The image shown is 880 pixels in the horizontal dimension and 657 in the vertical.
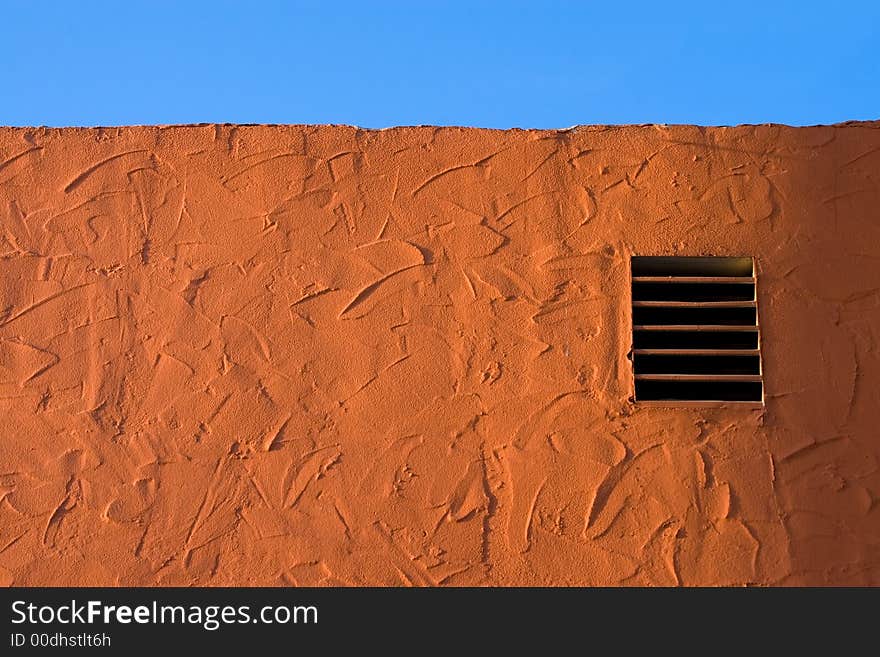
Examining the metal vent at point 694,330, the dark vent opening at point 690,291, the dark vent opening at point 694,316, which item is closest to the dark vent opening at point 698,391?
the metal vent at point 694,330

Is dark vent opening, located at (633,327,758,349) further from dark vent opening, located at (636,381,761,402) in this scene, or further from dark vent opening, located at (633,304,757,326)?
dark vent opening, located at (636,381,761,402)

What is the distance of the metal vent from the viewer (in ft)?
16.1

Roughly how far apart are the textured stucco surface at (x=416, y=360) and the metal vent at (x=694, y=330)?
0.09 meters

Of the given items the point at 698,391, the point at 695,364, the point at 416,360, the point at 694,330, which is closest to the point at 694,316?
the point at 694,330

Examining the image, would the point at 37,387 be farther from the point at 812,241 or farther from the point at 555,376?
the point at 812,241

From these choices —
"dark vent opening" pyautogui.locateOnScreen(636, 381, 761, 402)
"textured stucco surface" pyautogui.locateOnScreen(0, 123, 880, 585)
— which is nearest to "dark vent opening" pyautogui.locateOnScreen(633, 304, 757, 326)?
"textured stucco surface" pyautogui.locateOnScreen(0, 123, 880, 585)

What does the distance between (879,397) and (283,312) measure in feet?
8.77

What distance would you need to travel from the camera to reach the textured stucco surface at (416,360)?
15.5ft

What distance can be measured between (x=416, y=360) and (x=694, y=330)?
1268 millimetres

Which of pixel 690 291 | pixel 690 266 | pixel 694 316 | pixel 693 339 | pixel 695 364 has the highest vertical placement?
pixel 690 266

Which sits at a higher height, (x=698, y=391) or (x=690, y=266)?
(x=690, y=266)

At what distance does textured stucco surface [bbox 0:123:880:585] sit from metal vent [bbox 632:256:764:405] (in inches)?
3.5

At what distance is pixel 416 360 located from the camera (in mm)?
4898

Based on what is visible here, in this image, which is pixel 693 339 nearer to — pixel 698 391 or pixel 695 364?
pixel 695 364
